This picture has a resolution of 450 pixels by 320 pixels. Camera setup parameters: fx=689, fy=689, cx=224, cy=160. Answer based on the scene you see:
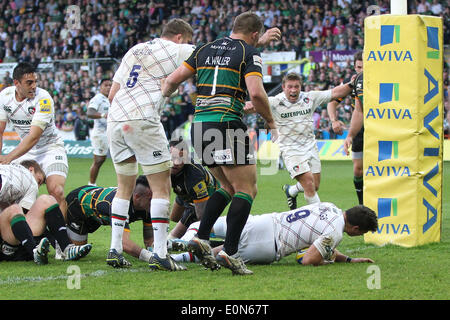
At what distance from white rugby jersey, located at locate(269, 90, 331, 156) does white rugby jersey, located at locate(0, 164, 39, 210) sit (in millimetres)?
3908

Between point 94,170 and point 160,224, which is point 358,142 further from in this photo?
point 94,170

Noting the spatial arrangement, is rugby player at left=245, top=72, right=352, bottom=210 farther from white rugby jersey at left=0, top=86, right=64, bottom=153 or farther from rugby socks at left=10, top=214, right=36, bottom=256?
rugby socks at left=10, top=214, right=36, bottom=256

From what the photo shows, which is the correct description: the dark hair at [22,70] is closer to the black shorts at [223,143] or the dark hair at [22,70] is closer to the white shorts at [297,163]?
the black shorts at [223,143]

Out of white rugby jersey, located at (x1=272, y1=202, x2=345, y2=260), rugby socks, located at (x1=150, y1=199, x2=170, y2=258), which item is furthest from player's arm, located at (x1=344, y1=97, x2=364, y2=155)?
rugby socks, located at (x1=150, y1=199, x2=170, y2=258)

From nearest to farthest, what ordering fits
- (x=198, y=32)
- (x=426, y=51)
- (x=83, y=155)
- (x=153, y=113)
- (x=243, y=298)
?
(x=243, y=298)
(x=153, y=113)
(x=426, y=51)
(x=83, y=155)
(x=198, y=32)

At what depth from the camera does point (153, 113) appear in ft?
19.9

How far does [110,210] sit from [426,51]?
356 centimetres

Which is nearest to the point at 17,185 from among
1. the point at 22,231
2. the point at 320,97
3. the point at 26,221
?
the point at 26,221

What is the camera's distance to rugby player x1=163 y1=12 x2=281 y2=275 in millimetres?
5543

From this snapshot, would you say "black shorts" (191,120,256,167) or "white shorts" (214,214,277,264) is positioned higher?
"black shorts" (191,120,256,167)

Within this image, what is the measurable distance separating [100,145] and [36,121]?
6720 mm

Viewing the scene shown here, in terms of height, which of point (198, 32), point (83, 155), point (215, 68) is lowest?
point (83, 155)

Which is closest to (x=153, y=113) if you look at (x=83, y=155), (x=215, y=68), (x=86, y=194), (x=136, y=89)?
(x=136, y=89)

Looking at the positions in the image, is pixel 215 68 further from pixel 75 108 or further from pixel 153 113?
pixel 75 108
